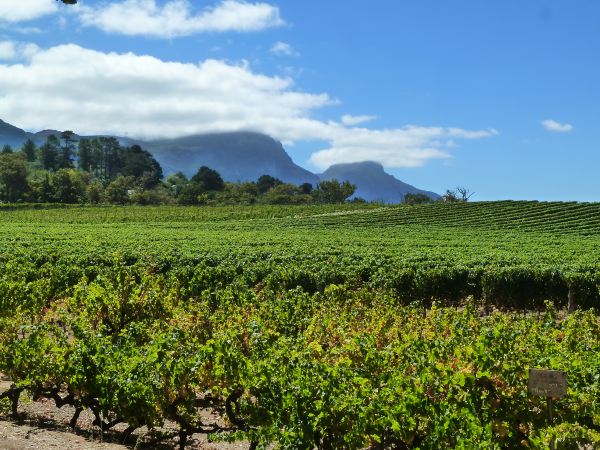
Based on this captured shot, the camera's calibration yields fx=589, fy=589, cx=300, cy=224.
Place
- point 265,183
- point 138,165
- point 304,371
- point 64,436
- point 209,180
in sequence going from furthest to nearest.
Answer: point 138,165
point 265,183
point 209,180
point 64,436
point 304,371

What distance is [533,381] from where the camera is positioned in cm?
586

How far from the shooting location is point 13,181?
112125 mm

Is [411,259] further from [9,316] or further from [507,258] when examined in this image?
[9,316]

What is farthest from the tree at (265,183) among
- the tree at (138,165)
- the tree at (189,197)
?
the tree at (189,197)

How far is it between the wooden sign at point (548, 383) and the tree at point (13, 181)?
119 m

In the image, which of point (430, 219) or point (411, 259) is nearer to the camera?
point (411, 259)

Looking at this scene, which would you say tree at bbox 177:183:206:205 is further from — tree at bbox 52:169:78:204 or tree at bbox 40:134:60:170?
tree at bbox 40:134:60:170

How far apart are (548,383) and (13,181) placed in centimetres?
12102

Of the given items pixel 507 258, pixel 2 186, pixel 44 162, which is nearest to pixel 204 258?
pixel 507 258

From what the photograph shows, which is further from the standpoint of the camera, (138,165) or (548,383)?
(138,165)

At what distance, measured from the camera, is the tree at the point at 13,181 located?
110625 mm

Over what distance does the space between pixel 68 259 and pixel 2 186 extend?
103m

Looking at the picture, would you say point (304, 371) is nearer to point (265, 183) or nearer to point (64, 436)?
point (64, 436)

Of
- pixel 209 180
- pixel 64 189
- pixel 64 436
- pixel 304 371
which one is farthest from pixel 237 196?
pixel 304 371
